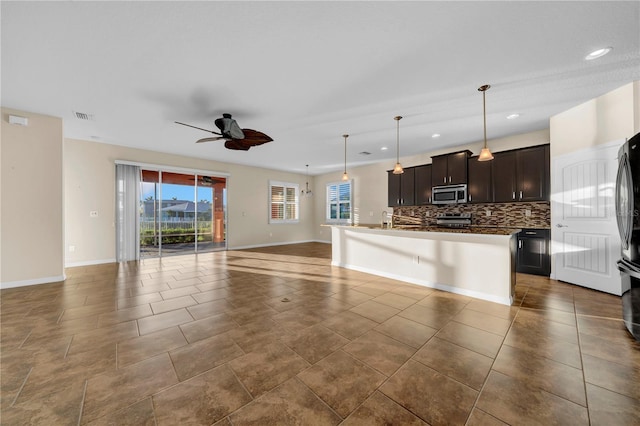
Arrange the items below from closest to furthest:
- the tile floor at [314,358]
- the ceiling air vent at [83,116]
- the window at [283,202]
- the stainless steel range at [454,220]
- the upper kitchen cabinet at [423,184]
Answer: the tile floor at [314,358] < the ceiling air vent at [83,116] < the stainless steel range at [454,220] < the upper kitchen cabinet at [423,184] < the window at [283,202]

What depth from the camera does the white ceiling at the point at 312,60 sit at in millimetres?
1896

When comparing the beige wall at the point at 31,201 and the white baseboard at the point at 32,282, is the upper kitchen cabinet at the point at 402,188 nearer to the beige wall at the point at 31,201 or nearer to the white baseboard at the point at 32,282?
the beige wall at the point at 31,201

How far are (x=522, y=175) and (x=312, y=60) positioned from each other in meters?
4.55

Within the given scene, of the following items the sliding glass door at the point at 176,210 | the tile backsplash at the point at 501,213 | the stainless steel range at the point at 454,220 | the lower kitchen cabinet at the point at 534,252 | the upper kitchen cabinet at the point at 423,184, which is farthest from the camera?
the sliding glass door at the point at 176,210

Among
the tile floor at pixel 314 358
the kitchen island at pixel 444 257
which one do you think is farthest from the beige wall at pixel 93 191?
the kitchen island at pixel 444 257

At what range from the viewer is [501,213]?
5.02 meters

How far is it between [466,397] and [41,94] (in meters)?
5.76

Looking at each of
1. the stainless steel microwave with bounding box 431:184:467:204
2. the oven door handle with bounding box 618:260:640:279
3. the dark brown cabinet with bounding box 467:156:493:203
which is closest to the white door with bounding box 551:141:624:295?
the dark brown cabinet with bounding box 467:156:493:203

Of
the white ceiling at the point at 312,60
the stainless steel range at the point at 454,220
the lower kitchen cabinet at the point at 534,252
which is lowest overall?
the lower kitchen cabinet at the point at 534,252

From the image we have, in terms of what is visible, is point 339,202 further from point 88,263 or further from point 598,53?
point 88,263

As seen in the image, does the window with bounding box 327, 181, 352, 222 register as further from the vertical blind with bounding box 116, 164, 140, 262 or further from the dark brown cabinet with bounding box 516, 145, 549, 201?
the vertical blind with bounding box 116, 164, 140, 262

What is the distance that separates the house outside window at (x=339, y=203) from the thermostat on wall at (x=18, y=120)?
7393mm

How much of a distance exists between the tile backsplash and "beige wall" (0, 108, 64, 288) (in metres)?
7.60

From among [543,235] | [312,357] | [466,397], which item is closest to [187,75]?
[312,357]
